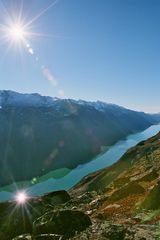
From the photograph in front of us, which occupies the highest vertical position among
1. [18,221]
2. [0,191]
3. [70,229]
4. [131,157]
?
[0,191]

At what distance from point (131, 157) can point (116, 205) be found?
71.1 metres

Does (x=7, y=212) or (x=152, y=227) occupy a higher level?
(x=7, y=212)

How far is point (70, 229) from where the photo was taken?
19.6m

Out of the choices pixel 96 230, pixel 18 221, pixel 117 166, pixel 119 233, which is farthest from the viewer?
pixel 117 166

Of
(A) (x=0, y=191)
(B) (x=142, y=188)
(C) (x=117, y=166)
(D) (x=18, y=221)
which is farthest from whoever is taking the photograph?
(A) (x=0, y=191)

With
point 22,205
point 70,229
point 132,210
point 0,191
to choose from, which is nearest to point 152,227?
point 70,229

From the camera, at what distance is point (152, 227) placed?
57.4ft

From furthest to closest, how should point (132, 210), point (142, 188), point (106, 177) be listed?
1. point (106, 177)
2. point (142, 188)
3. point (132, 210)

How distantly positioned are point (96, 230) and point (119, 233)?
208 cm

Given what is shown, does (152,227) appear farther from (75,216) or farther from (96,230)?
(75,216)

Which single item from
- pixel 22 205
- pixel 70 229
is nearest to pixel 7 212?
pixel 22 205

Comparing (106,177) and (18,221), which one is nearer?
(18,221)

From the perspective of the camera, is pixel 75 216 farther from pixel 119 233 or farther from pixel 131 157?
pixel 131 157

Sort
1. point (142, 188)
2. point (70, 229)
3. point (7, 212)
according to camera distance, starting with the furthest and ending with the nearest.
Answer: point (142, 188), point (7, 212), point (70, 229)
